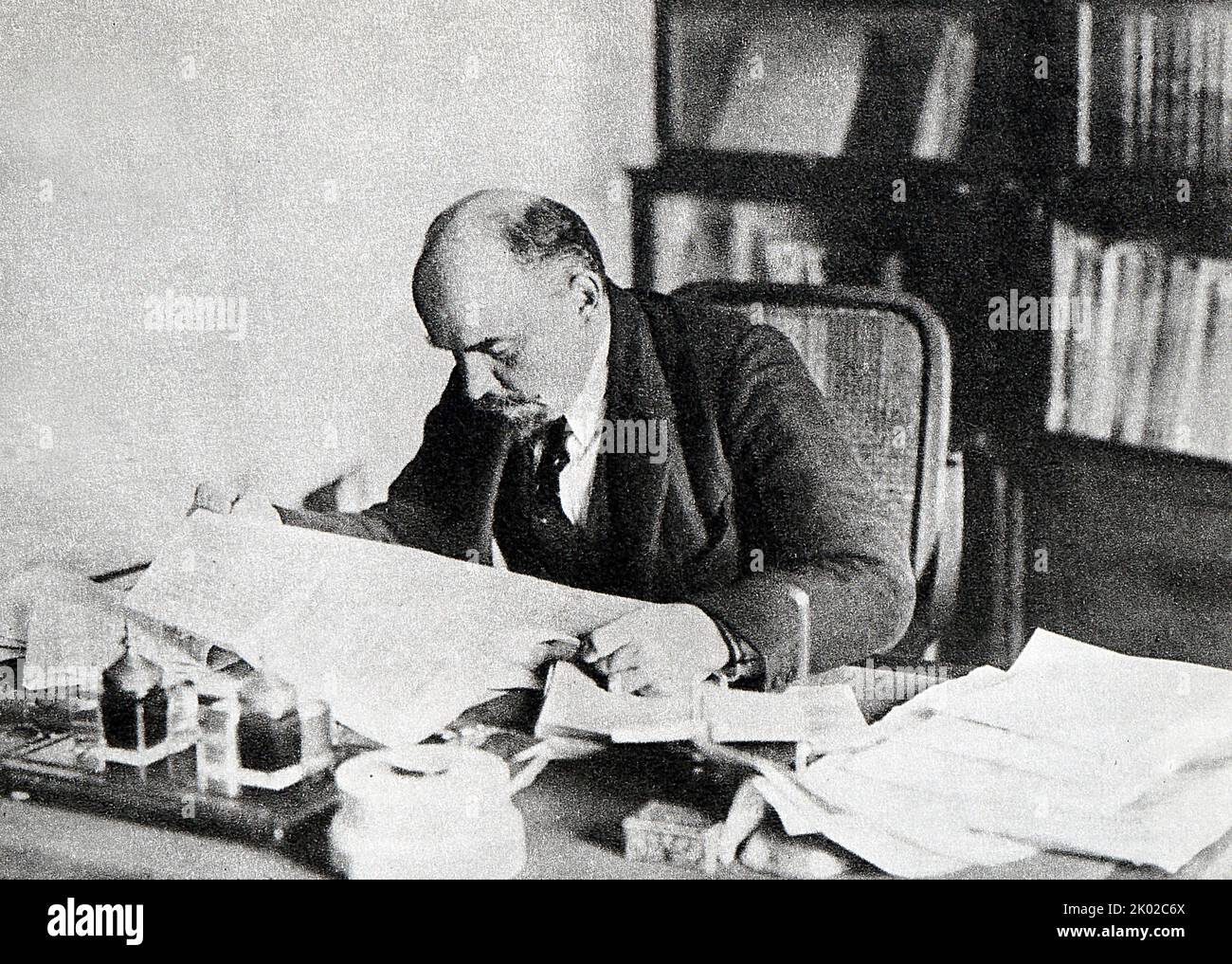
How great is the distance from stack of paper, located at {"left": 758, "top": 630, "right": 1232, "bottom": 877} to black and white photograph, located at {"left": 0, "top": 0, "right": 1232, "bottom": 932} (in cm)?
1

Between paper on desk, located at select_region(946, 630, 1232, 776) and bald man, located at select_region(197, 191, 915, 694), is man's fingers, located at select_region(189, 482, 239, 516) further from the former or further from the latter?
paper on desk, located at select_region(946, 630, 1232, 776)

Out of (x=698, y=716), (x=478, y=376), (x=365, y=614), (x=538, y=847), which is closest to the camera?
(x=538, y=847)

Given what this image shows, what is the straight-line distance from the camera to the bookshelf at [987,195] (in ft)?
4.21

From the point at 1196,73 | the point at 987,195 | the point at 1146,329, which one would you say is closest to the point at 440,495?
the point at 987,195

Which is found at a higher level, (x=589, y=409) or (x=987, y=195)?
(x=987, y=195)

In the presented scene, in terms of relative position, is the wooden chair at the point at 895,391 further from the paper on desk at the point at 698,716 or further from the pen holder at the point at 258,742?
the pen holder at the point at 258,742

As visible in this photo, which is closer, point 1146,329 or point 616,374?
point 1146,329

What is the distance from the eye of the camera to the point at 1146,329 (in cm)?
129

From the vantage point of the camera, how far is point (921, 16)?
4.24 feet

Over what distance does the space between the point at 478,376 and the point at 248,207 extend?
1.13 ft

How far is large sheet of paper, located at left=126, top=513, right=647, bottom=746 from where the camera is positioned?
1180 millimetres

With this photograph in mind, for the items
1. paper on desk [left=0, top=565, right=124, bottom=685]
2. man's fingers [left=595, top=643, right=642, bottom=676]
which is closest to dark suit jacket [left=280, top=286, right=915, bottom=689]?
man's fingers [left=595, top=643, right=642, bottom=676]

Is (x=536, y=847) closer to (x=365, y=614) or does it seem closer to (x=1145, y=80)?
(x=365, y=614)
